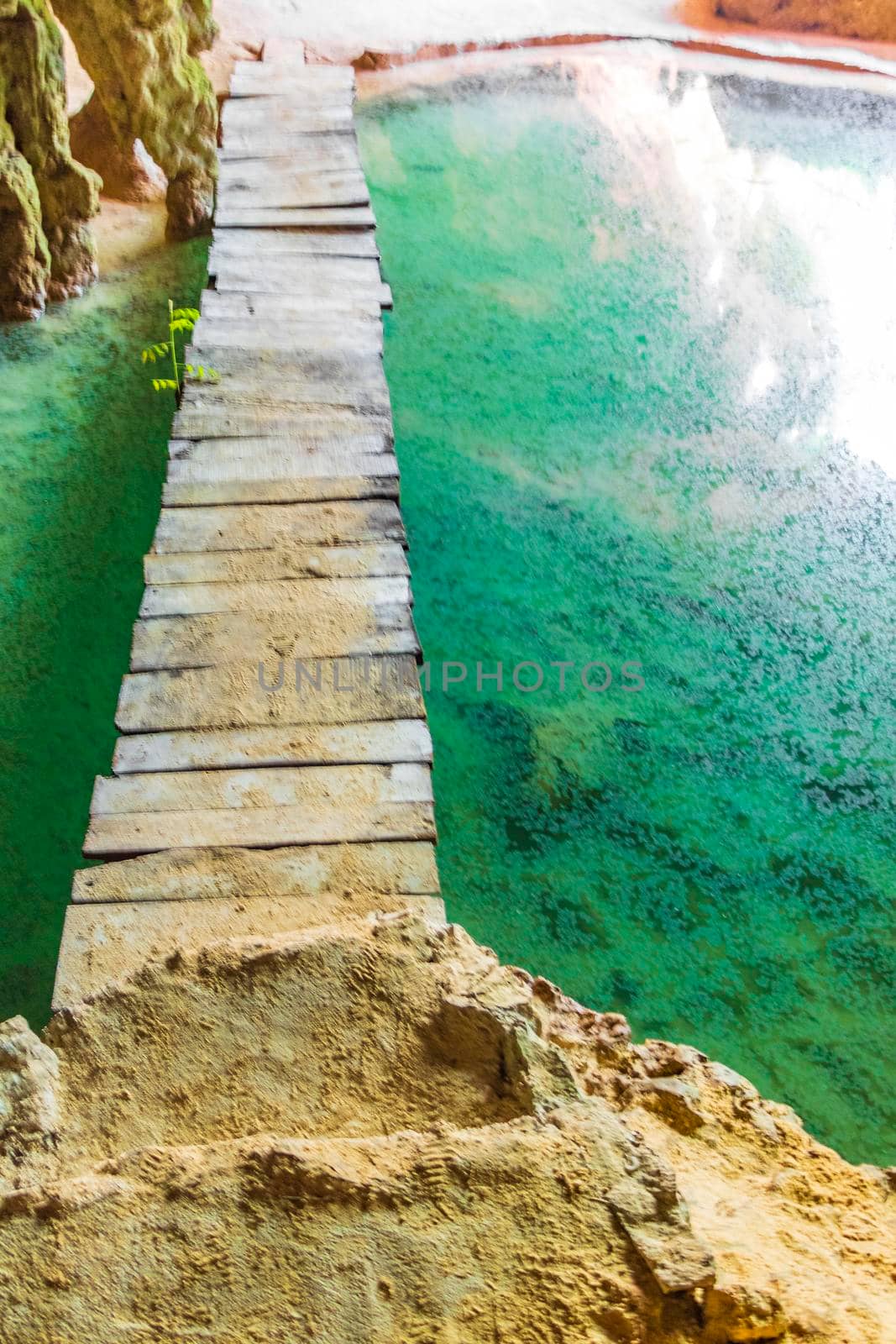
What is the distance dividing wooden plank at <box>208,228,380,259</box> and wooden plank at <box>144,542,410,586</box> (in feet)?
7.12

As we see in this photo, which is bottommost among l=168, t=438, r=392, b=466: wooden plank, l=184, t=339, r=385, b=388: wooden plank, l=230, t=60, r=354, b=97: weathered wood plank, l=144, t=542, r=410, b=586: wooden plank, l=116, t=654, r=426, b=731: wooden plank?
l=116, t=654, r=426, b=731: wooden plank

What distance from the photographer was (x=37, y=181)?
5.77 meters

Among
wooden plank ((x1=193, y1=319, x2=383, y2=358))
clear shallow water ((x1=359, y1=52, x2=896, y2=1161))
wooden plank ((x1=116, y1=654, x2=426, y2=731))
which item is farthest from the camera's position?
wooden plank ((x1=193, y1=319, x2=383, y2=358))

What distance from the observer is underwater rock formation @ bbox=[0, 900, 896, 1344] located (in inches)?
67.2

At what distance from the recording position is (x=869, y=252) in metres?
6.80

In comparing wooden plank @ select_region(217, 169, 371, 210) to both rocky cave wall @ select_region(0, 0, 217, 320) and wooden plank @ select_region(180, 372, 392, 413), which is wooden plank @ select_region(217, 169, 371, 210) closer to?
rocky cave wall @ select_region(0, 0, 217, 320)

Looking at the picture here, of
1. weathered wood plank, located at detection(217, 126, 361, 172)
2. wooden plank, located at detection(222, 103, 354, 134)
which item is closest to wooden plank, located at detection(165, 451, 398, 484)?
weathered wood plank, located at detection(217, 126, 361, 172)

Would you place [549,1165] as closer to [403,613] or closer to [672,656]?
[403,613]

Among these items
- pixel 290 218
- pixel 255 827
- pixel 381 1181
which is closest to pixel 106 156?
pixel 290 218

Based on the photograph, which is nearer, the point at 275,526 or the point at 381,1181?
the point at 381,1181

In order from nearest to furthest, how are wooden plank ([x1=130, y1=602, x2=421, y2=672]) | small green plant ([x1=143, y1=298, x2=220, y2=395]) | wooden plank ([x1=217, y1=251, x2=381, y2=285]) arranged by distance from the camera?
wooden plank ([x1=130, y1=602, x2=421, y2=672]) < small green plant ([x1=143, y1=298, x2=220, y2=395]) < wooden plank ([x1=217, y1=251, x2=381, y2=285])

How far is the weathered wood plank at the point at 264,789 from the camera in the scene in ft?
9.87

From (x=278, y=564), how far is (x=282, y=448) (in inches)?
27.4

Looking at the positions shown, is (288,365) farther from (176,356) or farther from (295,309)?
(176,356)
